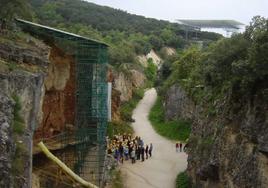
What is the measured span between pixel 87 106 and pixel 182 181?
6.92 meters

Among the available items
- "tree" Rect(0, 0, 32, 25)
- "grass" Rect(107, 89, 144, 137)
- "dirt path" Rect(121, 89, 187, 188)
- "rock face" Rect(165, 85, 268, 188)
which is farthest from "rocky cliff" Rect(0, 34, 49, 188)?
"grass" Rect(107, 89, 144, 137)

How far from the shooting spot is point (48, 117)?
26000 mm

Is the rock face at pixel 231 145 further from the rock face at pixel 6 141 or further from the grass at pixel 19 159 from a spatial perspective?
the rock face at pixel 6 141

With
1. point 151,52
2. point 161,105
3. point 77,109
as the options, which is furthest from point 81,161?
point 151,52

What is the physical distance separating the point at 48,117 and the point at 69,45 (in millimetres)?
3672

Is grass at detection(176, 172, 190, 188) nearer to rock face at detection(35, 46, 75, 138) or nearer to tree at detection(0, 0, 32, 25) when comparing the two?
rock face at detection(35, 46, 75, 138)

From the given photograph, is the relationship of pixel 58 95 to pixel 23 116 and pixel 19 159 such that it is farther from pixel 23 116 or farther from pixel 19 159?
pixel 19 159

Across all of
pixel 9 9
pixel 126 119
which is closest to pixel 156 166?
pixel 126 119

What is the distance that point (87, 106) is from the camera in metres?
27.2

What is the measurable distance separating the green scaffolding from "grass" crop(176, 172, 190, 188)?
479 centimetres

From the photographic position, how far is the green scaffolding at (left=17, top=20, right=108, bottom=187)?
25.8 meters

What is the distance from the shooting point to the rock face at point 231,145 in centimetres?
1958

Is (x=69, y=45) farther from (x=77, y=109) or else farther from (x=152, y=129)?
(x=152, y=129)

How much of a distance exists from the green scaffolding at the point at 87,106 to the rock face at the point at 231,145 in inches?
199
